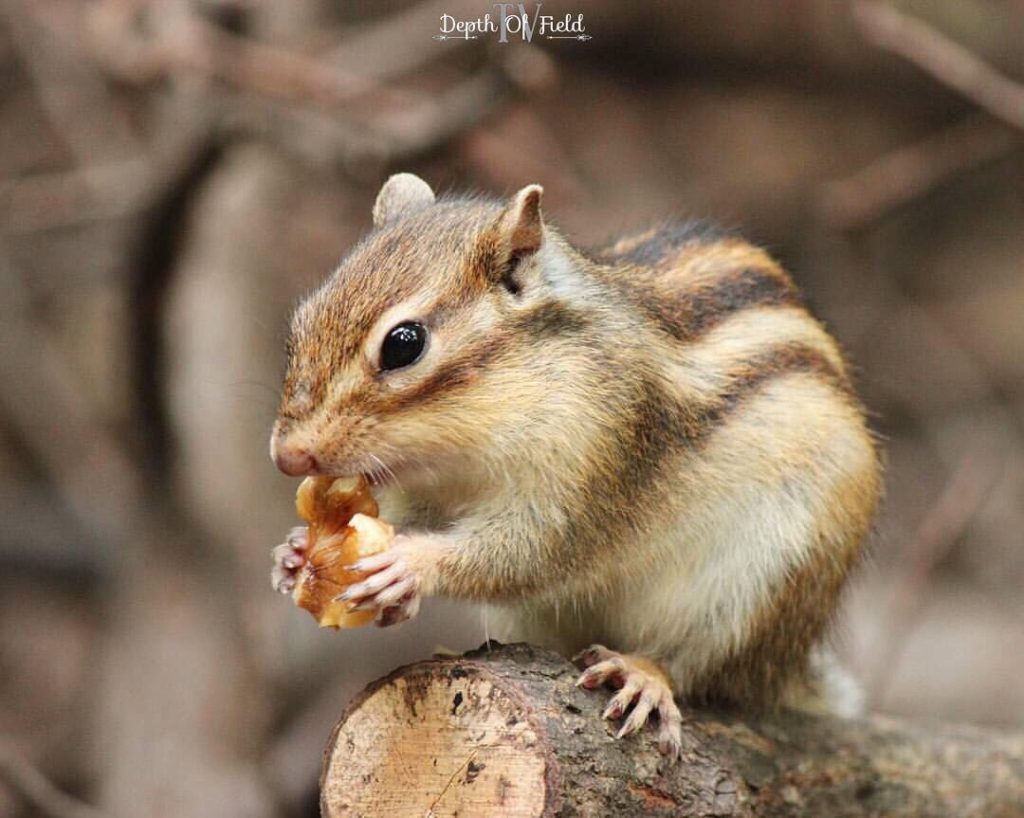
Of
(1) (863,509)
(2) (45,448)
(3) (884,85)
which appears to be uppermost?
(3) (884,85)

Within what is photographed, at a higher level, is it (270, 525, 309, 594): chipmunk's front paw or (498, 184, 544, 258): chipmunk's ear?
(498, 184, 544, 258): chipmunk's ear

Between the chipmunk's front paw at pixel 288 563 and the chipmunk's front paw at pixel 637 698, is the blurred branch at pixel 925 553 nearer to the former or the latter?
the chipmunk's front paw at pixel 637 698

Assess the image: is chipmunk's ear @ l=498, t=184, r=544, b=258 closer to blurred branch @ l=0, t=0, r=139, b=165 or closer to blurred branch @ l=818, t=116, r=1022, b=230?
blurred branch @ l=818, t=116, r=1022, b=230

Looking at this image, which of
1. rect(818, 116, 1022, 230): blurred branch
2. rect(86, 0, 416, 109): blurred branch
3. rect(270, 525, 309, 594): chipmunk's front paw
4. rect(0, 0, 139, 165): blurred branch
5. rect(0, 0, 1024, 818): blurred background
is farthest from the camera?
rect(0, 0, 139, 165): blurred branch

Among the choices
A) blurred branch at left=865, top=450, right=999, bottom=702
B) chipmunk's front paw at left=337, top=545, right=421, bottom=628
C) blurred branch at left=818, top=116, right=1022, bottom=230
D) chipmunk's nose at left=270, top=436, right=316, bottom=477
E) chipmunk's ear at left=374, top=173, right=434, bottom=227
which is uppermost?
blurred branch at left=818, top=116, right=1022, bottom=230

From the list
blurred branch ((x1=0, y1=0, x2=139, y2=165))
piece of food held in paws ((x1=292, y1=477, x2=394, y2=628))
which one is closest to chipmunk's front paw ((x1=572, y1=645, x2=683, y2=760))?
piece of food held in paws ((x1=292, y1=477, x2=394, y2=628))

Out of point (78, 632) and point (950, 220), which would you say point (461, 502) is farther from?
point (950, 220)

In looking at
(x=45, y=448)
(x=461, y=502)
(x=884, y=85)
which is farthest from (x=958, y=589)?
(x=461, y=502)

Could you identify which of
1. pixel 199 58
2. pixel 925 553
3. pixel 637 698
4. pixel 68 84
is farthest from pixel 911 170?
pixel 637 698
